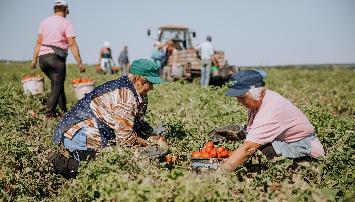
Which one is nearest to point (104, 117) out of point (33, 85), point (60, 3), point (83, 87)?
point (60, 3)

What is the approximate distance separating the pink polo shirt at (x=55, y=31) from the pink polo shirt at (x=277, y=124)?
4.13 m

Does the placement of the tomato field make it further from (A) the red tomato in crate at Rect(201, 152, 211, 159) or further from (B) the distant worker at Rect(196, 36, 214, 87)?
(B) the distant worker at Rect(196, 36, 214, 87)

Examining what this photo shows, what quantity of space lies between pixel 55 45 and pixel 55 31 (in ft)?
0.79

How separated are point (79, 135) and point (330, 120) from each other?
11.5ft

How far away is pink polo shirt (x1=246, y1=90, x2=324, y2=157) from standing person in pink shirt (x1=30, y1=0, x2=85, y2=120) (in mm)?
4045

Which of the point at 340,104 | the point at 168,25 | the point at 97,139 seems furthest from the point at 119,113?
the point at 168,25

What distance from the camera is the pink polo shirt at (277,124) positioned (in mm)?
3555

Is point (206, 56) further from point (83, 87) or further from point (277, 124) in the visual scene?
point (277, 124)

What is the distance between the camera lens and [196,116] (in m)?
6.55

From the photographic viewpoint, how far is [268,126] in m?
3.59

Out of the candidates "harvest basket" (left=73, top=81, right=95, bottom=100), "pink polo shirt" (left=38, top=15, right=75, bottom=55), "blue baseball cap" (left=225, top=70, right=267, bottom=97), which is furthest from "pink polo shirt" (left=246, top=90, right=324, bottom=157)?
"harvest basket" (left=73, top=81, right=95, bottom=100)

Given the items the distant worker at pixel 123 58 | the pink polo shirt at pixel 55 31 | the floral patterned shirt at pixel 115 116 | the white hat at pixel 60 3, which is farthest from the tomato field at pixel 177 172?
the distant worker at pixel 123 58

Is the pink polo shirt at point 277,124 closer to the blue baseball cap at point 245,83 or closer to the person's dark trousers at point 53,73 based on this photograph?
the blue baseball cap at point 245,83

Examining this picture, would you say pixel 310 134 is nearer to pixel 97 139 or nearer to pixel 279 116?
pixel 279 116
